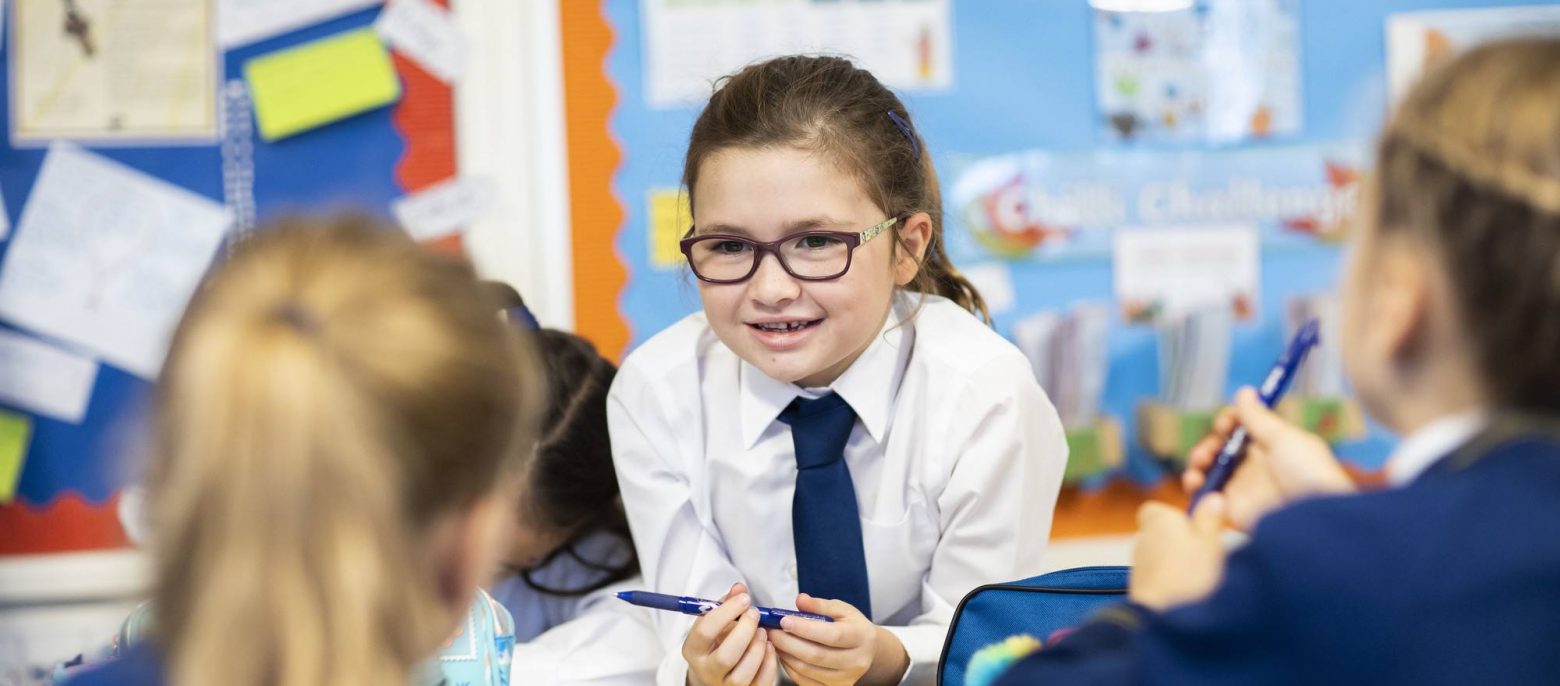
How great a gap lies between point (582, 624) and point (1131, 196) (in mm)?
1051

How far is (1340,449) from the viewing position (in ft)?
6.26

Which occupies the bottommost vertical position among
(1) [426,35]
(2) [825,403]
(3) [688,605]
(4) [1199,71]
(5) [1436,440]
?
(3) [688,605]

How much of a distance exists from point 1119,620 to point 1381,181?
0.25 meters

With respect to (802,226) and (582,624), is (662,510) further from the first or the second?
(802,226)

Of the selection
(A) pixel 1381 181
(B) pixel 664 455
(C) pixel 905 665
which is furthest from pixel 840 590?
(A) pixel 1381 181

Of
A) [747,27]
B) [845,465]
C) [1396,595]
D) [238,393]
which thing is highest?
[747,27]

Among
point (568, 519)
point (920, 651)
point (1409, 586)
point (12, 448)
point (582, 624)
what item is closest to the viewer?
point (1409, 586)

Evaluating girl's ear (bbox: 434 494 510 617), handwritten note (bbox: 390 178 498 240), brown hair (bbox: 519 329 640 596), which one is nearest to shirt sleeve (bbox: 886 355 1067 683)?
brown hair (bbox: 519 329 640 596)

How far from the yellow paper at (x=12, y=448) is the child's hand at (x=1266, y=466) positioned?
159 cm

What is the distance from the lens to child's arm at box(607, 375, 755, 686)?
1.25 metres

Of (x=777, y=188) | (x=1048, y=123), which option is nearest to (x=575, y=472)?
(x=777, y=188)

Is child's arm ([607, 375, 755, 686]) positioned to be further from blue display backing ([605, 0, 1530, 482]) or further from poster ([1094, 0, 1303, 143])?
poster ([1094, 0, 1303, 143])

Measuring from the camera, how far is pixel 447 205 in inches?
71.0

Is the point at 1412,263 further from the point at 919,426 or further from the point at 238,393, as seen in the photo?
the point at 919,426
